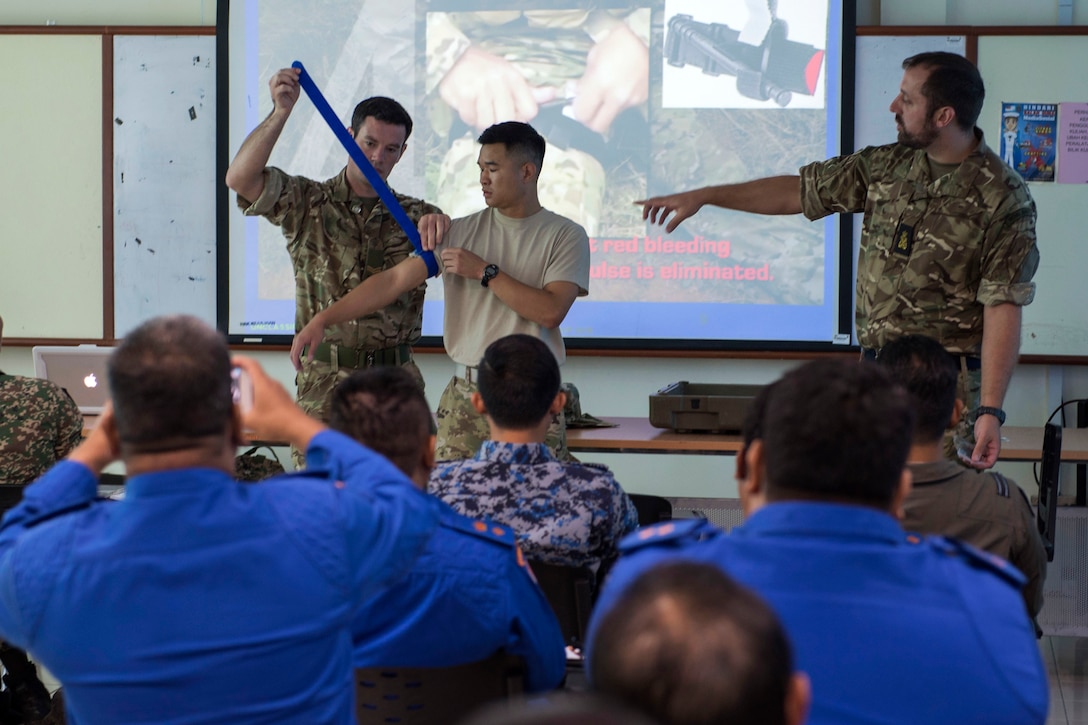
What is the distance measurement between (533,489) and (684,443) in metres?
1.62

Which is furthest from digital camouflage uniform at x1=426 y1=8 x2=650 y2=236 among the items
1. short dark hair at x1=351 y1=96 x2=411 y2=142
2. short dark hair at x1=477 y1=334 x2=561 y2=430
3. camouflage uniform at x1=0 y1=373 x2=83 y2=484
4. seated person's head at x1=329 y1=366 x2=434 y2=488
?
seated person's head at x1=329 y1=366 x2=434 y2=488

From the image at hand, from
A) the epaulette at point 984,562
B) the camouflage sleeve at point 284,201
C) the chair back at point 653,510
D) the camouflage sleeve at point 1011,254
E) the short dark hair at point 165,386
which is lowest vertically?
the chair back at point 653,510

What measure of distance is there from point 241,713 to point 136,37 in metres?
4.65

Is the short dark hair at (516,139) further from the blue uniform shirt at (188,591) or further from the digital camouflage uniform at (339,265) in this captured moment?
the blue uniform shirt at (188,591)

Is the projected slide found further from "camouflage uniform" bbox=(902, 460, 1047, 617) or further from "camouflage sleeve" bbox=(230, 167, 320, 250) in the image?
"camouflage uniform" bbox=(902, 460, 1047, 617)

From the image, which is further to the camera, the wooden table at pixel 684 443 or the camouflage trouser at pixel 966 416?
the wooden table at pixel 684 443

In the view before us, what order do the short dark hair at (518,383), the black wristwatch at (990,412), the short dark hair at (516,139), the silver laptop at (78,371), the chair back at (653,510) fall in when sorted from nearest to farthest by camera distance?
the short dark hair at (518,383) → the black wristwatch at (990,412) → the chair back at (653,510) → the short dark hair at (516,139) → the silver laptop at (78,371)

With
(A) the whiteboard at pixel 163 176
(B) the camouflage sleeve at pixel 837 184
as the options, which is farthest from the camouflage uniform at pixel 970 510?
(A) the whiteboard at pixel 163 176

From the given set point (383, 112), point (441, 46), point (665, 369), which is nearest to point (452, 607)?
point (383, 112)

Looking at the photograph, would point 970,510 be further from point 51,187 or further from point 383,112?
point 51,187

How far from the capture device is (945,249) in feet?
9.94

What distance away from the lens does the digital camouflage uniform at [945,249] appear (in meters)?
2.96

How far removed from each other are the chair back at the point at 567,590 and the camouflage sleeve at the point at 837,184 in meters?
1.55

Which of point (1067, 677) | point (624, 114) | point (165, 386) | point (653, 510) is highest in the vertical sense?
point (624, 114)
